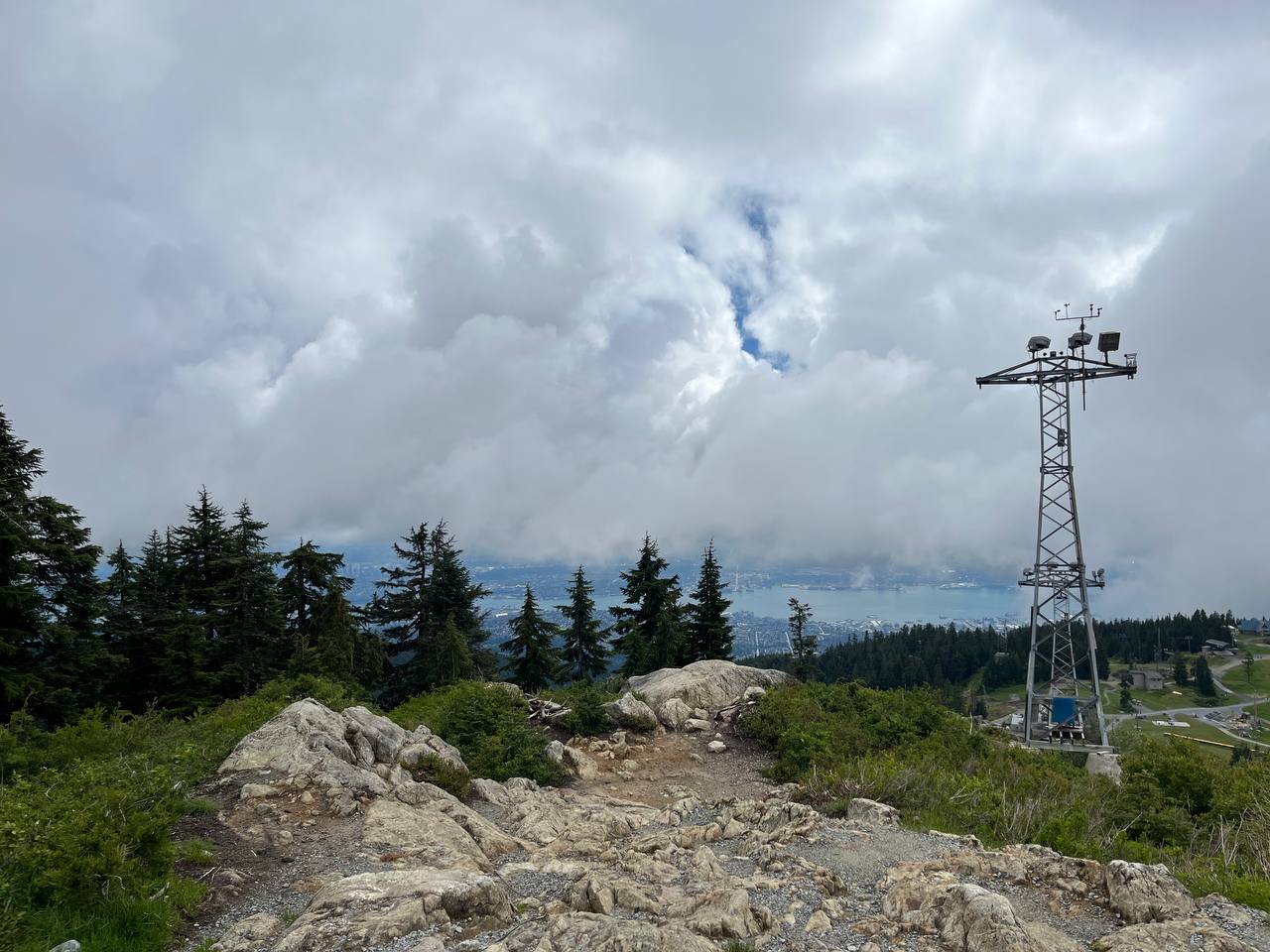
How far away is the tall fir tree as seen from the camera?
1959 centimetres

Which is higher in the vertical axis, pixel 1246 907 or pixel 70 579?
pixel 70 579

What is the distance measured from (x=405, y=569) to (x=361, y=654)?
5397mm

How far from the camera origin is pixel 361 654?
33000 mm

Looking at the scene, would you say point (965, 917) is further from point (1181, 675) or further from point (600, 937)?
point (1181, 675)

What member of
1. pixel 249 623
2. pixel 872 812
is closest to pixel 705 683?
pixel 872 812

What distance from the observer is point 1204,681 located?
13688 cm

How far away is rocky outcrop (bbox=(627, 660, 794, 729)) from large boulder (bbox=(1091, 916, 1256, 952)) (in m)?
15.8

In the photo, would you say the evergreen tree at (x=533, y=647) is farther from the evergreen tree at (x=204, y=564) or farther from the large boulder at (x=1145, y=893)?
the large boulder at (x=1145, y=893)

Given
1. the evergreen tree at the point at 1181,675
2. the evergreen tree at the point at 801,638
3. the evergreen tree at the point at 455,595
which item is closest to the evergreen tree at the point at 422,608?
the evergreen tree at the point at 455,595

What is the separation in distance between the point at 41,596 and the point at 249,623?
1001cm

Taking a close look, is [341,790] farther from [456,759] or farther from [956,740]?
[956,740]

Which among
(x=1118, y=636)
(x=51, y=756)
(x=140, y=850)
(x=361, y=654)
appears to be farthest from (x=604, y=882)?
(x=1118, y=636)

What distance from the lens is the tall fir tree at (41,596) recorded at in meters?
19.6

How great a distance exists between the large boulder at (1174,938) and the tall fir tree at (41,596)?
82.9 feet
